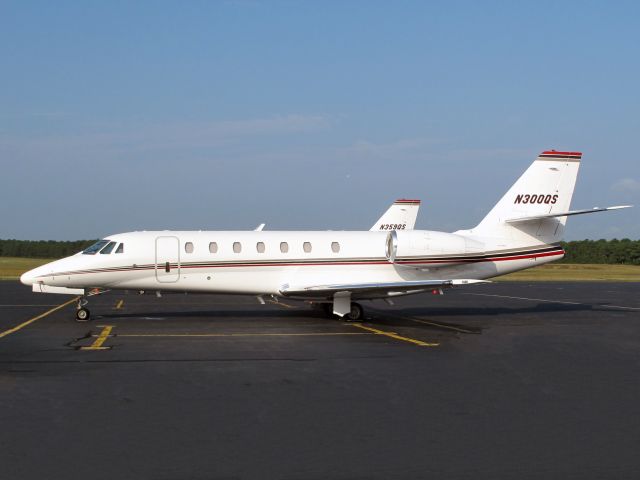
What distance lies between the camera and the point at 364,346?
15.8 m

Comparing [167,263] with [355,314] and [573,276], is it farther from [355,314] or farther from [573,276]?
[573,276]

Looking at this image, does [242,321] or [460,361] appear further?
[242,321]

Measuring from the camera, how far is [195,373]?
12.0 metres

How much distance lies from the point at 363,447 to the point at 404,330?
12.1 metres

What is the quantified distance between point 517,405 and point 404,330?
9821mm

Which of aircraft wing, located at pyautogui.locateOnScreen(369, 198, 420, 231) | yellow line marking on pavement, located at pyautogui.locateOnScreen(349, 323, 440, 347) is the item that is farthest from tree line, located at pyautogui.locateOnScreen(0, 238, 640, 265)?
yellow line marking on pavement, located at pyautogui.locateOnScreen(349, 323, 440, 347)

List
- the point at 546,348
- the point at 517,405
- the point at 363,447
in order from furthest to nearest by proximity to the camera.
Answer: the point at 546,348 → the point at 517,405 → the point at 363,447

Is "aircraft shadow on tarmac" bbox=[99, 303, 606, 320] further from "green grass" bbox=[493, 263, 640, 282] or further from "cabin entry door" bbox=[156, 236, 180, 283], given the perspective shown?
"green grass" bbox=[493, 263, 640, 282]

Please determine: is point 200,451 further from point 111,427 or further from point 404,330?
point 404,330

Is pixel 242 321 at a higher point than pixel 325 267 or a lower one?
lower

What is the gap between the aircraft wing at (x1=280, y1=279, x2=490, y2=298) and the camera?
66.3ft

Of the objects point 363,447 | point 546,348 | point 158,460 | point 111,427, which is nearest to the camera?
point 158,460

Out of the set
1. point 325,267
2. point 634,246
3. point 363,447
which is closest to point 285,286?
point 325,267

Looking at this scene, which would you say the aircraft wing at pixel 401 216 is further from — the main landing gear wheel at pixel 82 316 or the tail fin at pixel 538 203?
the main landing gear wheel at pixel 82 316
